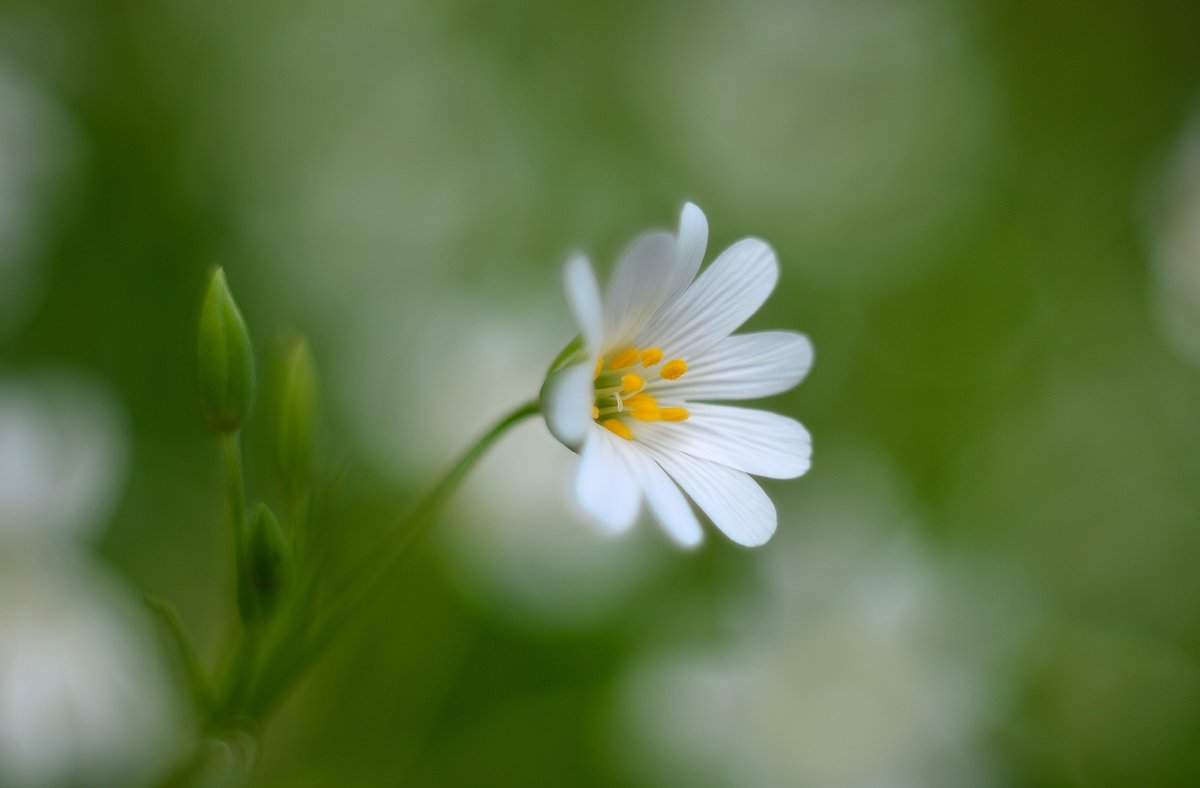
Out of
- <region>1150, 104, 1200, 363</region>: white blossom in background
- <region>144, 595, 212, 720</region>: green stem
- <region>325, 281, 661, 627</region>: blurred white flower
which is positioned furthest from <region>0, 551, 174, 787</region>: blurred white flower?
<region>1150, 104, 1200, 363</region>: white blossom in background

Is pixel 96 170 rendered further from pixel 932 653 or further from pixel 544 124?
pixel 932 653

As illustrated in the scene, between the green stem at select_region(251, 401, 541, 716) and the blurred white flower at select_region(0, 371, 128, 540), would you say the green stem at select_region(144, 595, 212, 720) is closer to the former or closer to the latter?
the green stem at select_region(251, 401, 541, 716)

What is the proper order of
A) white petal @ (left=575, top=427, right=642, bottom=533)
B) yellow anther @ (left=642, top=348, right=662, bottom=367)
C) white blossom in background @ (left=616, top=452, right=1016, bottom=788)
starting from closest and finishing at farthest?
white petal @ (left=575, top=427, right=642, bottom=533) < yellow anther @ (left=642, top=348, right=662, bottom=367) < white blossom in background @ (left=616, top=452, right=1016, bottom=788)

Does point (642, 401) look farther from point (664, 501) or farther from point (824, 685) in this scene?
point (824, 685)

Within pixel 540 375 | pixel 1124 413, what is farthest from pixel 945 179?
pixel 540 375

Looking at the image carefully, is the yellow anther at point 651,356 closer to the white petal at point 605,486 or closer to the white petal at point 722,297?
the white petal at point 722,297

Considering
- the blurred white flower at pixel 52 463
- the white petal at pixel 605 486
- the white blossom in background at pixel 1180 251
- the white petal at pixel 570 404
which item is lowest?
the blurred white flower at pixel 52 463

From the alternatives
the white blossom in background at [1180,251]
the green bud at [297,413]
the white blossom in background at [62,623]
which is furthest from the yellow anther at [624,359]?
the white blossom in background at [1180,251]
